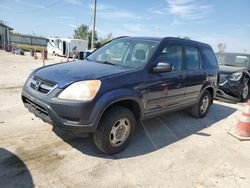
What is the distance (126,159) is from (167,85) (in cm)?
157

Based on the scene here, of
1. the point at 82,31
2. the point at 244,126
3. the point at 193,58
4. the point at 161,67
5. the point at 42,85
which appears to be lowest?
the point at 244,126

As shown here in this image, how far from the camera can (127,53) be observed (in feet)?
14.0

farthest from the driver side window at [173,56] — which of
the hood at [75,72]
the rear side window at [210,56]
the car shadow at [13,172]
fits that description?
the car shadow at [13,172]

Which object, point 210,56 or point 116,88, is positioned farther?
point 210,56

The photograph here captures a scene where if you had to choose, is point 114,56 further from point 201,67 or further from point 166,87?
point 201,67

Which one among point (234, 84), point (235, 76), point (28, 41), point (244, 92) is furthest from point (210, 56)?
point (28, 41)

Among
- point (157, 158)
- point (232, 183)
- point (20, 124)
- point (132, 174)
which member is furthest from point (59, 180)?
point (232, 183)

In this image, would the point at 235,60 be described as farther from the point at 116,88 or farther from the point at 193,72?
the point at 116,88

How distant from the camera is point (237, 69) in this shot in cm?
841

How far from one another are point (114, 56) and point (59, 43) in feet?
99.4

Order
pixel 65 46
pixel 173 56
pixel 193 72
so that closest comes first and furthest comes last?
pixel 173 56, pixel 193 72, pixel 65 46

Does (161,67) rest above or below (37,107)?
above

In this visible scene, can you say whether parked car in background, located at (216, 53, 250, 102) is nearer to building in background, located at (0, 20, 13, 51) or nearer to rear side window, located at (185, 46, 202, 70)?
rear side window, located at (185, 46, 202, 70)

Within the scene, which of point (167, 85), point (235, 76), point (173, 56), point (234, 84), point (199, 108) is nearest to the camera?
point (167, 85)
